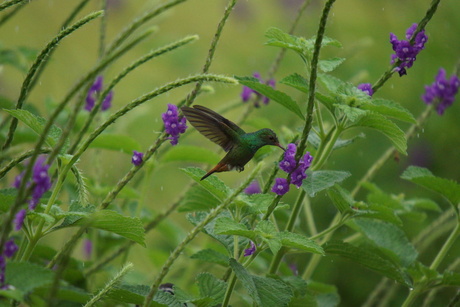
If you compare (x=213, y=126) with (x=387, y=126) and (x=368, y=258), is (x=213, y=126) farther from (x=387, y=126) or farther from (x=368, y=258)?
(x=368, y=258)

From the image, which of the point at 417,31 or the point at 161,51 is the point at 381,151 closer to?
the point at 417,31

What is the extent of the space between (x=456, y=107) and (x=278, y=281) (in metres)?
2.38

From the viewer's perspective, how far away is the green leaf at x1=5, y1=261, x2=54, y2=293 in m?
1.03

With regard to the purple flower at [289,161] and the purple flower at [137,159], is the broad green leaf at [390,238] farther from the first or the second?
the purple flower at [137,159]

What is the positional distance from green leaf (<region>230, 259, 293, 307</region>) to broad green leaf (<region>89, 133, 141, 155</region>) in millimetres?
641

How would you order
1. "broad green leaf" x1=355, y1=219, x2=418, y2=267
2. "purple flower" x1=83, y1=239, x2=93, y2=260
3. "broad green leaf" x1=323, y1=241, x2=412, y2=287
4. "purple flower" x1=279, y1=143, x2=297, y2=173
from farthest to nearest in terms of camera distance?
"purple flower" x1=83, y1=239, x2=93, y2=260 < "broad green leaf" x1=355, y1=219, x2=418, y2=267 < "broad green leaf" x1=323, y1=241, x2=412, y2=287 < "purple flower" x1=279, y1=143, x2=297, y2=173

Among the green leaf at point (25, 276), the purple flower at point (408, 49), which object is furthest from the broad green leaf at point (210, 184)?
the purple flower at point (408, 49)

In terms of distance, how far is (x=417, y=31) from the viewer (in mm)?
1430

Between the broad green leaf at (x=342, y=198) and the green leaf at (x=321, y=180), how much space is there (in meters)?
0.09

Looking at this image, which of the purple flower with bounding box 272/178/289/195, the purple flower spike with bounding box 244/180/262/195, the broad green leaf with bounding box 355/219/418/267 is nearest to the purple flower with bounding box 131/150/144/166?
the purple flower with bounding box 272/178/289/195

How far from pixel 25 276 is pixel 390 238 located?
105 cm

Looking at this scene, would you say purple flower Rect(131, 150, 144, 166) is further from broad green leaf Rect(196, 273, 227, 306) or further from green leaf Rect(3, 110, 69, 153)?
broad green leaf Rect(196, 273, 227, 306)

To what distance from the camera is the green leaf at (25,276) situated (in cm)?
103

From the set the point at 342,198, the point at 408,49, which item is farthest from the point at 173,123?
the point at 408,49
